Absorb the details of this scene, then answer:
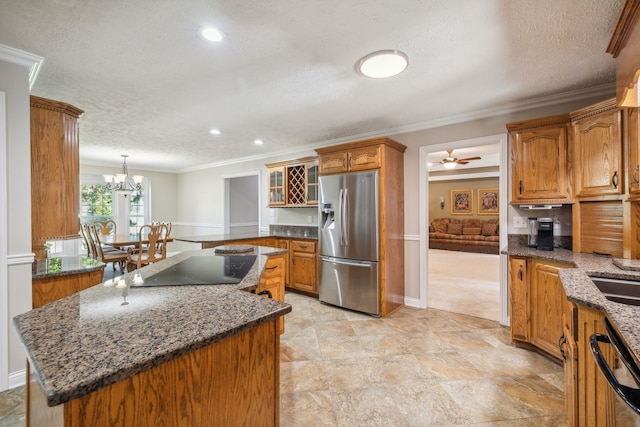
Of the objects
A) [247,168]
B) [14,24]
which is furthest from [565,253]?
[247,168]

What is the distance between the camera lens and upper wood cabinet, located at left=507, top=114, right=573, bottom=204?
2504mm

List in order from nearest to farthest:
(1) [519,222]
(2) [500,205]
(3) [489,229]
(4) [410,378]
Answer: (4) [410,378]
(1) [519,222]
(2) [500,205]
(3) [489,229]

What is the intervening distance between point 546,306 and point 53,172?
414 centimetres

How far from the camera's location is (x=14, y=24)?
5.51ft

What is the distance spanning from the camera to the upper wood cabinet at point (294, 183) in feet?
14.7

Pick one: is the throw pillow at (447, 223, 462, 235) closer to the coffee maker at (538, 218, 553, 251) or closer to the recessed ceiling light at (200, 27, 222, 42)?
the coffee maker at (538, 218, 553, 251)

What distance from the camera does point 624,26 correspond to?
1595mm

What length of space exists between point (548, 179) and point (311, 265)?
9.50ft

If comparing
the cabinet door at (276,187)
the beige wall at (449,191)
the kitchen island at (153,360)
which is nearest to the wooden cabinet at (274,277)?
the kitchen island at (153,360)

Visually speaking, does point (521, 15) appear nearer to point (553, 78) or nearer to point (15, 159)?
point (553, 78)

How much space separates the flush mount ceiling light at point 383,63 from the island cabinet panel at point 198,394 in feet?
5.87

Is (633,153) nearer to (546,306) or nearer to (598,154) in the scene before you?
(598,154)

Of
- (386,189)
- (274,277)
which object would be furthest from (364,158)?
(274,277)

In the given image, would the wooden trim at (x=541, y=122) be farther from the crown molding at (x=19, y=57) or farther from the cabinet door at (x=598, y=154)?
the crown molding at (x=19, y=57)
